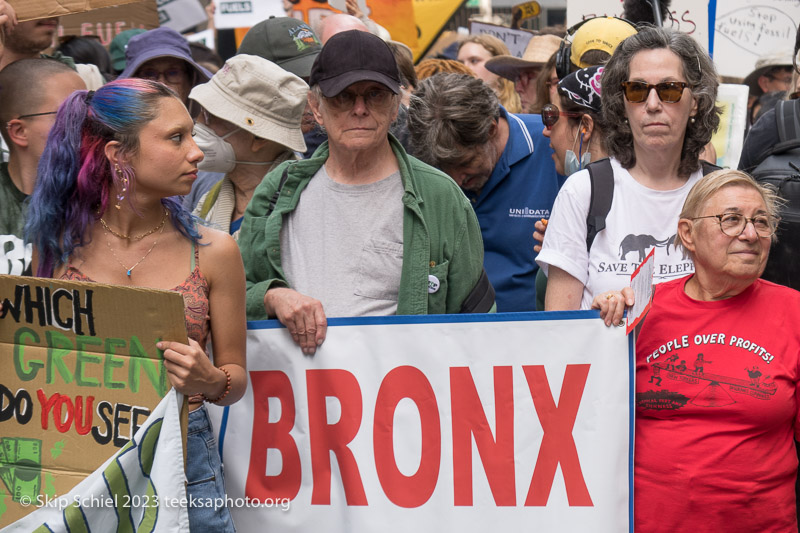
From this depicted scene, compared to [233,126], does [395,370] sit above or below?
below

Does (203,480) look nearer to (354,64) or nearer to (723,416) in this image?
(354,64)

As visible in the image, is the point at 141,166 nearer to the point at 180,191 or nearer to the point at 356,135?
the point at 180,191

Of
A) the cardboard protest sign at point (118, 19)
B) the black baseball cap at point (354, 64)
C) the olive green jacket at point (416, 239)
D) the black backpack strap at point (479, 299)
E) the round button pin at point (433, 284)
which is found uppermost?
the black baseball cap at point (354, 64)

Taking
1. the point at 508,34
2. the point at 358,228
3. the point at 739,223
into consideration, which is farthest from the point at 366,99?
the point at 508,34

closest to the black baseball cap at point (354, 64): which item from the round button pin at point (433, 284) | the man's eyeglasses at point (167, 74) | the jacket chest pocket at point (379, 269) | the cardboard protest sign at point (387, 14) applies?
the jacket chest pocket at point (379, 269)

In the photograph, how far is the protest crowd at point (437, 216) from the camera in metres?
3.00

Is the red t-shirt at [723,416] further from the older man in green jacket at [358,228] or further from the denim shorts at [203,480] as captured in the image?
the denim shorts at [203,480]

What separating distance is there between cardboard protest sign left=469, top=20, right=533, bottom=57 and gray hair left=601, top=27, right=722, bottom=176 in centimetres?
478

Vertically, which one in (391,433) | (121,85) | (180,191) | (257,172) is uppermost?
(121,85)

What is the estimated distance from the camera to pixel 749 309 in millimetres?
3082

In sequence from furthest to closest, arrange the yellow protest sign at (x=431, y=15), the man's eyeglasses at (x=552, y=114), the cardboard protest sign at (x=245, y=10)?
1. the yellow protest sign at (x=431, y=15)
2. the cardboard protest sign at (x=245, y=10)
3. the man's eyeglasses at (x=552, y=114)

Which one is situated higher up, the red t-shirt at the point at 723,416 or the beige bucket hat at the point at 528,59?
the beige bucket hat at the point at 528,59

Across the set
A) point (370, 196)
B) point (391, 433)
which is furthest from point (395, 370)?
point (370, 196)

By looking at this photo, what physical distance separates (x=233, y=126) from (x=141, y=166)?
1331 millimetres
